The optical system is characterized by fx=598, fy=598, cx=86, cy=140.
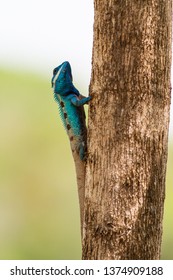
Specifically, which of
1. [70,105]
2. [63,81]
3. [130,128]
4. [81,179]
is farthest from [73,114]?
[130,128]

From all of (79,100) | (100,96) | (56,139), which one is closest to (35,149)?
(56,139)

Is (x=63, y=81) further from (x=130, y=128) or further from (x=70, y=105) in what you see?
(x=130, y=128)

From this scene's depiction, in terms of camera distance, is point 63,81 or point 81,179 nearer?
point 81,179

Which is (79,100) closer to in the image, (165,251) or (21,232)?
(165,251)

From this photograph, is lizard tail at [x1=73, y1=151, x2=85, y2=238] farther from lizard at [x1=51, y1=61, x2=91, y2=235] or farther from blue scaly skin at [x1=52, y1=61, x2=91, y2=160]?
blue scaly skin at [x1=52, y1=61, x2=91, y2=160]

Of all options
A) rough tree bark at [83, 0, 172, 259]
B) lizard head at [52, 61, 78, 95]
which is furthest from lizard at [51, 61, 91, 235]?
rough tree bark at [83, 0, 172, 259]

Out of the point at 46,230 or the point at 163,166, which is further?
the point at 46,230
